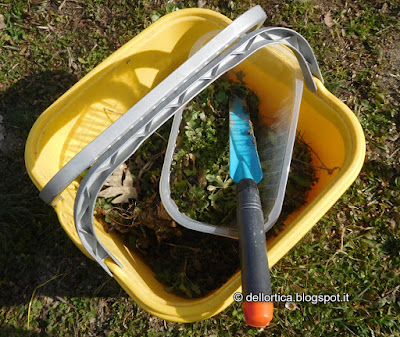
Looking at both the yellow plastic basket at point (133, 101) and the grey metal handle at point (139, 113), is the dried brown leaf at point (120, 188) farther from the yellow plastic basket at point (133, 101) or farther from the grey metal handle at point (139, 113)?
the grey metal handle at point (139, 113)

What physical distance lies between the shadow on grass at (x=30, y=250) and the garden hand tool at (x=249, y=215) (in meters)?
0.73

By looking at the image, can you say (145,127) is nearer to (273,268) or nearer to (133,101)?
(133,101)

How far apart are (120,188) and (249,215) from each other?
1.73 feet

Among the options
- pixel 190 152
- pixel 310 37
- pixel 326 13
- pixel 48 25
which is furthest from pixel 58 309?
pixel 326 13

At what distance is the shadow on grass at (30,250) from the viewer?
4.84ft

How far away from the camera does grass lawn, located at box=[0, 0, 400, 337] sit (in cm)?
141

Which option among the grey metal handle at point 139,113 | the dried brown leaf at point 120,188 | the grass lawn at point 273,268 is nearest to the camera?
the grey metal handle at point 139,113

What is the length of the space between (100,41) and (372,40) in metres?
1.31

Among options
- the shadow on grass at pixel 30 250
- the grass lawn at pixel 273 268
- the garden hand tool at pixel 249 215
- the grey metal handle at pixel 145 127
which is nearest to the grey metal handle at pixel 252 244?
the garden hand tool at pixel 249 215

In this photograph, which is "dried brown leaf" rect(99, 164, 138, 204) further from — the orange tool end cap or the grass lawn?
the orange tool end cap

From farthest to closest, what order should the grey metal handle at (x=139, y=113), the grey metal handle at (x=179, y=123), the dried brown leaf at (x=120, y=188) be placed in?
1. the dried brown leaf at (x=120, y=188)
2. the grey metal handle at (x=179, y=123)
3. the grey metal handle at (x=139, y=113)

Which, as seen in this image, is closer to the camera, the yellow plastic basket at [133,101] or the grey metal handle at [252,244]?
the grey metal handle at [252,244]

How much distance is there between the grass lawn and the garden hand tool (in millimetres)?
493

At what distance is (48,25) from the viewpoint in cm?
182
